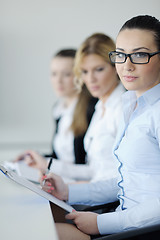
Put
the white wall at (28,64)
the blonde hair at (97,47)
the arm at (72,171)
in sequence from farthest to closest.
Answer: the white wall at (28,64)
the arm at (72,171)
the blonde hair at (97,47)

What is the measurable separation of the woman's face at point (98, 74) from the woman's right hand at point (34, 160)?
49 centimetres

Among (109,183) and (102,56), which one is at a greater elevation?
(102,56)

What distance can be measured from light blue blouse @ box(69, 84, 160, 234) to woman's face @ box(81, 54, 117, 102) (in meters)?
0.45

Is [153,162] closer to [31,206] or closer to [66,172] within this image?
[31,206]

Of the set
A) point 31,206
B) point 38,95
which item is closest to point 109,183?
point 31,206

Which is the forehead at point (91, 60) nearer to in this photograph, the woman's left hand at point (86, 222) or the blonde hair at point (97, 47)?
the blonde hair at point (97, 47)

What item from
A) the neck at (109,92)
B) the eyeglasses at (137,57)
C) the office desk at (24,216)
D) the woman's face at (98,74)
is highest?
the eyeglasses at (137,57)

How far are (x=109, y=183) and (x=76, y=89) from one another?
0.96 m

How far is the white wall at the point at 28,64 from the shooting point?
2.71m

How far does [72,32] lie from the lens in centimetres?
275

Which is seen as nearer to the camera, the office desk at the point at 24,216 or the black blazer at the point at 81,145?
the office desk at the point at 24,216

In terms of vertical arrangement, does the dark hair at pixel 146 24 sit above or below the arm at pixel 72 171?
above

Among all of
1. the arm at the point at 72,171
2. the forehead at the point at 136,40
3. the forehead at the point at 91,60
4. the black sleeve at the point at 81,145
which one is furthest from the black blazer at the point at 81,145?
the forehead at the point at 136,40

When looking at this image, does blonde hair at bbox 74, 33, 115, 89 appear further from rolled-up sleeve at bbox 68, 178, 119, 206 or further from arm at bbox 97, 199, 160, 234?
arm at bbox 97, 199, 160, 234
